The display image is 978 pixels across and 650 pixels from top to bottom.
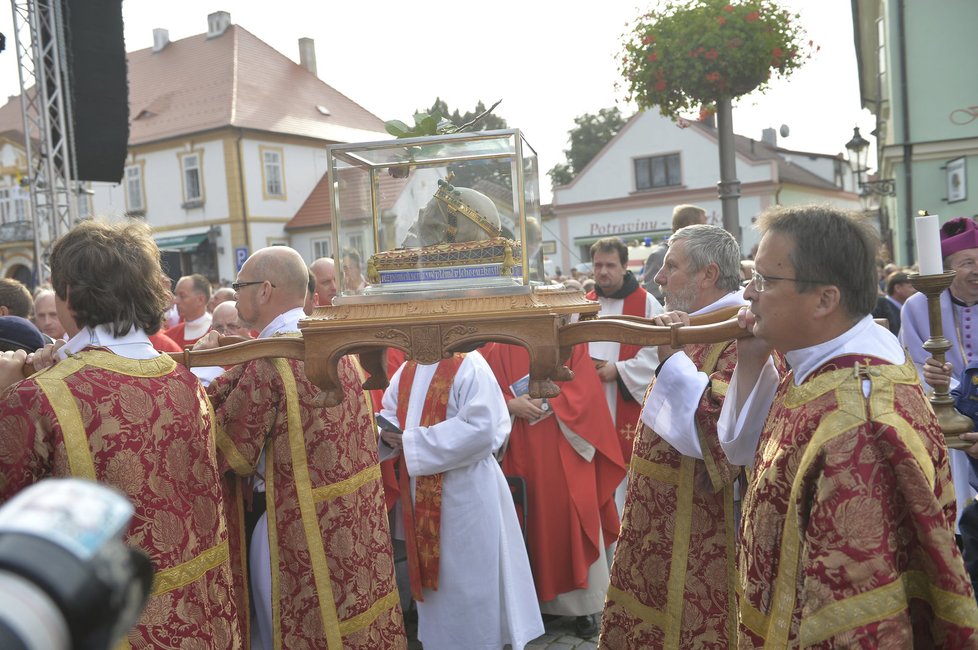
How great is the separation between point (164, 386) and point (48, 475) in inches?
16.2

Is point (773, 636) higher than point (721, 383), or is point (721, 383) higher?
point (721, 383)

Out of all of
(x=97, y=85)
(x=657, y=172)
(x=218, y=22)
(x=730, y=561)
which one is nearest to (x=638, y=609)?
(x=730, y=561)

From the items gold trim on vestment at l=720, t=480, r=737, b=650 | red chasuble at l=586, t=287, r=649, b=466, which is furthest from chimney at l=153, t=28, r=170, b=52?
gold trim on vestment at l=720, t=480, r=737, b=650

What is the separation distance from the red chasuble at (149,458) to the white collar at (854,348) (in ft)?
6.09

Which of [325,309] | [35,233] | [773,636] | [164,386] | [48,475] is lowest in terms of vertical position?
[773,636]

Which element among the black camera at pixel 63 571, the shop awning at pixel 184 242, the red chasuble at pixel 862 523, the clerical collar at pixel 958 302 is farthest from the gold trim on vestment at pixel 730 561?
the shop awning at pixel 184 242

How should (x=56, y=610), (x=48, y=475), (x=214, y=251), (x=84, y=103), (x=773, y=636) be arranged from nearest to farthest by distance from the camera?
1. (x=56, y=610)
2. (x=773, y=636)
3. (x=48, y=475)
4. (x=84, y=103)
5. (x=214, y=251)

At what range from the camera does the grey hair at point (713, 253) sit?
3.47 metres

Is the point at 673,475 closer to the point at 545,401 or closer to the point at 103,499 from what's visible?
the point at 545,401

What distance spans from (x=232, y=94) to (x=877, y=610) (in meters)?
32.9

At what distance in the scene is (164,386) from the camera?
2717mm

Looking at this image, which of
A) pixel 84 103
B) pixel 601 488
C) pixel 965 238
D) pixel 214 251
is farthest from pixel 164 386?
pixel 214 251

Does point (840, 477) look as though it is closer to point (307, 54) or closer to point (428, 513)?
point (428, 513)

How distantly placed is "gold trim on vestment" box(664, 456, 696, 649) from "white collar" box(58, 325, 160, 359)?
197cm
